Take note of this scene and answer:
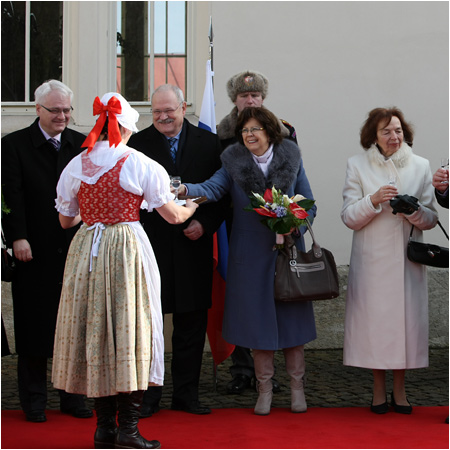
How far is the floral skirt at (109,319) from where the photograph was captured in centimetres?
457

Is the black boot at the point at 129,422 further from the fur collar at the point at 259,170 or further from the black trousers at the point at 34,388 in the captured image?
the fur collar at the point at 259,170

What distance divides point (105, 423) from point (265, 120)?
2.14m

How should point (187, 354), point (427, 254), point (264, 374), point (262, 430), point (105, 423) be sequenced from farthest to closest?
1. point (187, 354)
2. point (264, 374)
3. point (427, 254)
4. point (262, 430)
5. point (105, 423)

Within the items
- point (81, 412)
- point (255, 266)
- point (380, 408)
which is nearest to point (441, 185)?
point (255, 266)

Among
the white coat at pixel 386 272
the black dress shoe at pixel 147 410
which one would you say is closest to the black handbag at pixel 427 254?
the white coat at pixel 386 272

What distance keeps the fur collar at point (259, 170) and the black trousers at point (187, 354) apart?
0.90 metres

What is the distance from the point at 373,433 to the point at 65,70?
191 inches

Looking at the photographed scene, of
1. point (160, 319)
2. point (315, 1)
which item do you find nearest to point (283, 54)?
point (315, 1)

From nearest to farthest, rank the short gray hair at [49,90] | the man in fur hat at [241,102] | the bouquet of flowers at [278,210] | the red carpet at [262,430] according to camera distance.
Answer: the red carpet at [262,430]
the bouquet of flowers at [278,210]
the short gray hair at [49,90]
the man in fur hat at [241,102]

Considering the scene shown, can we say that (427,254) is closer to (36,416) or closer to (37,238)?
(37,238)

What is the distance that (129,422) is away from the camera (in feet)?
15.1

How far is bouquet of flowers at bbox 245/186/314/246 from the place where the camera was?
5.34 m

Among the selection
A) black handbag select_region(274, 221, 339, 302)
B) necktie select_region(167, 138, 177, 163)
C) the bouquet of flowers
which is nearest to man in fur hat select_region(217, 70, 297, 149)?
necktie select_region(167, 138, 177, 163)

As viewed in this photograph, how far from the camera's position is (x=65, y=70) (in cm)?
835
